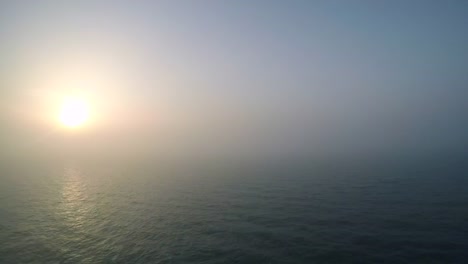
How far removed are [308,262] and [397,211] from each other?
3300cm

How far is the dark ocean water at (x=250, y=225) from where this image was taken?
39.4m

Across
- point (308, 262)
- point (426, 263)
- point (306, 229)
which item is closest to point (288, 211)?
point (306, 229)

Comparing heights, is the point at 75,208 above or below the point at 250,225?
below

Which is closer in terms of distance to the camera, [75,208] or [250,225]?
[250,225]

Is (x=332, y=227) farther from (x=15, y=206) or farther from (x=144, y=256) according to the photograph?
(x=15, y=206)

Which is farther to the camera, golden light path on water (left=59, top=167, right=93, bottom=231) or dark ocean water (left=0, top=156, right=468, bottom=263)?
golden light path on water (left=59, top=167, right=93, bottom=231)

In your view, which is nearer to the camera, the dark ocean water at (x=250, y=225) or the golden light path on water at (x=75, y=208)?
the dark ocean water at (x=250, y=225)

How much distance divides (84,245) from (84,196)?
5067 centimetres

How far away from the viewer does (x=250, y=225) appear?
5175 cm

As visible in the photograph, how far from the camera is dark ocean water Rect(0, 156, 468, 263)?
129ft

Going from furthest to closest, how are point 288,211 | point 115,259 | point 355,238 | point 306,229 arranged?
point 288,211 < point 306,229 < point 355,238 < point 115,259

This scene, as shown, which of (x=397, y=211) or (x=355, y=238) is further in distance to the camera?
(x=397, y=211)

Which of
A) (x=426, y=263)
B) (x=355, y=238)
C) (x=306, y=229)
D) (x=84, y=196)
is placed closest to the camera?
(x=426, y=263)

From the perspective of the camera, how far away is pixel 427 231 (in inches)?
1773
